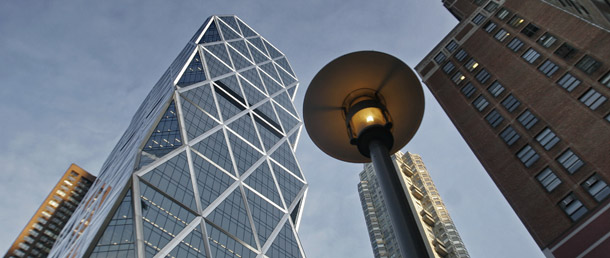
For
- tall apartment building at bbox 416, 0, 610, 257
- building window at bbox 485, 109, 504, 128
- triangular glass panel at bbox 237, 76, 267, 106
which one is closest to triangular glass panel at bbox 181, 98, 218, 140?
triangular glass panel at bbox 237, 76, 267, 106

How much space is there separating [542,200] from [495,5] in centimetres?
2635

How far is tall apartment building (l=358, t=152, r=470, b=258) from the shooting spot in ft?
187

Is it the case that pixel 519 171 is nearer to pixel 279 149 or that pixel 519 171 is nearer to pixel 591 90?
pixel 591 90

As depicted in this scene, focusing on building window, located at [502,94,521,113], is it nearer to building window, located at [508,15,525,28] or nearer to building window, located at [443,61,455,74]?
building window, located at [508,15,525,28]

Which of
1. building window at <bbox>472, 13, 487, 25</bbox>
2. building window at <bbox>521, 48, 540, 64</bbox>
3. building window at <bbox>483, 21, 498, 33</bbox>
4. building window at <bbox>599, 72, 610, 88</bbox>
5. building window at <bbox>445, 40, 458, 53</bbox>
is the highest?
building window at <bbox>472, 13, 487, 25</bbox>

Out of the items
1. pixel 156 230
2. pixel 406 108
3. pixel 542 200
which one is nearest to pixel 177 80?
pixel 156 230

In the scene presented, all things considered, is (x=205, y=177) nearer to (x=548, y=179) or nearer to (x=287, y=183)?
(x=287, y=183)

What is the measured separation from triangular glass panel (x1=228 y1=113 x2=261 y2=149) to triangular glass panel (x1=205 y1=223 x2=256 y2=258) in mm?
29124

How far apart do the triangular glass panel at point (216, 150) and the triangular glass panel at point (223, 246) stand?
15.1 m

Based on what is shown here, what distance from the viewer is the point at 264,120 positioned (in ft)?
335

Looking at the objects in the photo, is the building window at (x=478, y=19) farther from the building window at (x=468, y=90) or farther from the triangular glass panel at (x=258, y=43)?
the triangular glass panel at (x=258, y=43)

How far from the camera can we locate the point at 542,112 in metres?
32.5

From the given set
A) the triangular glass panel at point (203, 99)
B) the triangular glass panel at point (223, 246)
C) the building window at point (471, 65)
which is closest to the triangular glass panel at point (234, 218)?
the triangular glass panel at point (223, 246)

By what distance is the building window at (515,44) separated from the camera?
127 feet
